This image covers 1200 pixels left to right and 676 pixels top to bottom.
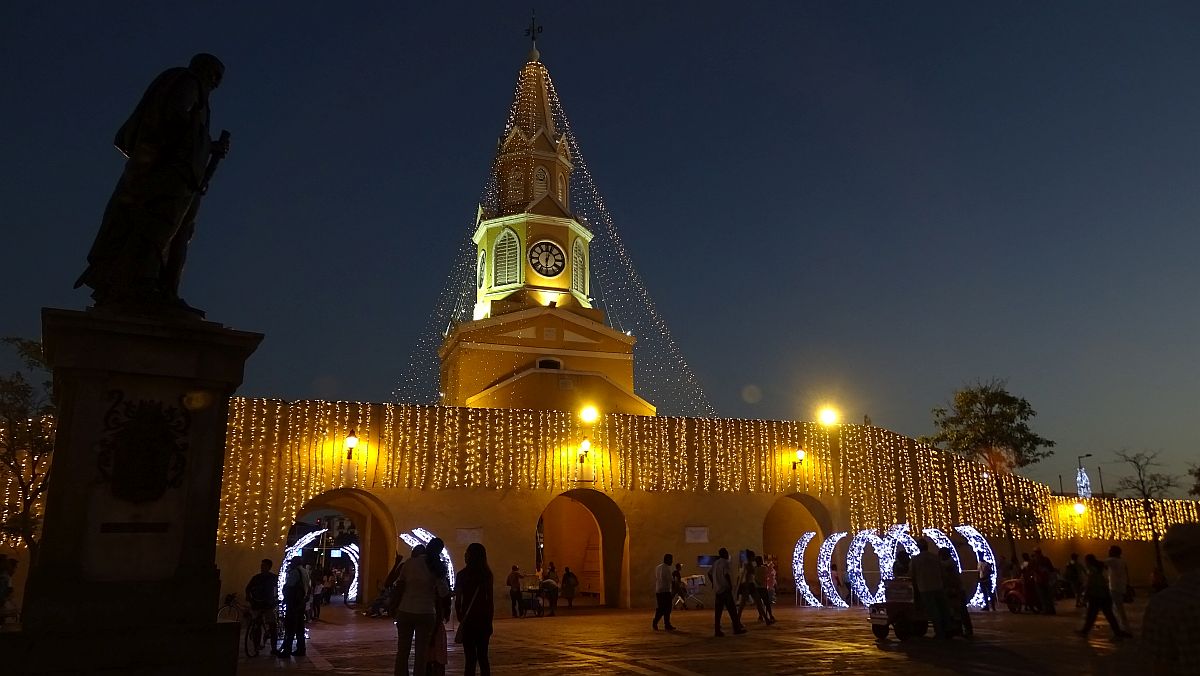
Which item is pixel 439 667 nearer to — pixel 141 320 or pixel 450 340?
pixel 141 320

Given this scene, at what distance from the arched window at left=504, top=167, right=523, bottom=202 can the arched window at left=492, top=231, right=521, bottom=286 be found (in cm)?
176

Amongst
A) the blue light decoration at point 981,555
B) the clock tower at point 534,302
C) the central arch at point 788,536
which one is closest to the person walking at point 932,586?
the blue light decoration at point 981,555

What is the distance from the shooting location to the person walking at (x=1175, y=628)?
311 cm

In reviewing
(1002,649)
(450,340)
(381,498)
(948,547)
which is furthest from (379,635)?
(450,340)

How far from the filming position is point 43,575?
5488 millimetres

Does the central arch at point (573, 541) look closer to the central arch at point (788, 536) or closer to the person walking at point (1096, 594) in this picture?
the central arch at point (788, 536)

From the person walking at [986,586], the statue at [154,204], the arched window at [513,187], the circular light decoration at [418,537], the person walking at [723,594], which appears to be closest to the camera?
the statue at [154,204]

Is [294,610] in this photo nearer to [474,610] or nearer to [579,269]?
[474,610]

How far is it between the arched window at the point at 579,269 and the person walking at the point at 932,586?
23.8 meters

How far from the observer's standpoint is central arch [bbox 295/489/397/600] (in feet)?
70.3

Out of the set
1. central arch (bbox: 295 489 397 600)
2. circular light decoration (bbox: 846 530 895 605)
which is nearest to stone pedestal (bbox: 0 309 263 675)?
central arch (bbox: 295 489 397 600)

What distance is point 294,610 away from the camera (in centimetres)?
1269

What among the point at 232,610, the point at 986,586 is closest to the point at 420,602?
the point at 232,610

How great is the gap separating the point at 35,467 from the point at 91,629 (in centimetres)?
1428
